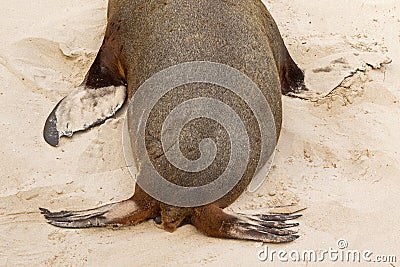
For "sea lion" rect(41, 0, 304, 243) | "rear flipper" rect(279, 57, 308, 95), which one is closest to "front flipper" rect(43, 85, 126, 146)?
"sea lion" rect(41, 0, 304, 243)

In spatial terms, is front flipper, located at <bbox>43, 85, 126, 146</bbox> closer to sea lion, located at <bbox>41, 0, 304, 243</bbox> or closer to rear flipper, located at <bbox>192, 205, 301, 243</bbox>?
sea lion, located at <bbox>41, 0, 304, 243</bbox>

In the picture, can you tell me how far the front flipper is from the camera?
3.97 m

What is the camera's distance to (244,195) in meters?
3.43

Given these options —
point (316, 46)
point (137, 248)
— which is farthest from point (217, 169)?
point (316, 46)

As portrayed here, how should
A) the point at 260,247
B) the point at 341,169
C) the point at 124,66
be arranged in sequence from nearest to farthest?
the point at 260,247 → the point at 341,169 → the point at 124,66

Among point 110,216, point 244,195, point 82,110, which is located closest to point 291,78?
point 244,195

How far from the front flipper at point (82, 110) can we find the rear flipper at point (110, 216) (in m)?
0.76

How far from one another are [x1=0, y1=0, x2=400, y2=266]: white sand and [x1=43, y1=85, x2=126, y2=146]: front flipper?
70 mm

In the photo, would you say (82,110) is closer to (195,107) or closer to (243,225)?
(195,107)

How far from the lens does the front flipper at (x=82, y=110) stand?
397cm

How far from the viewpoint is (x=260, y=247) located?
3006 millimetres

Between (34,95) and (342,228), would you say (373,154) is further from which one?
(34,95)

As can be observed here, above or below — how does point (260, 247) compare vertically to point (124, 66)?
below

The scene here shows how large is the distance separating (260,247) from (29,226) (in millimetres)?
1213
